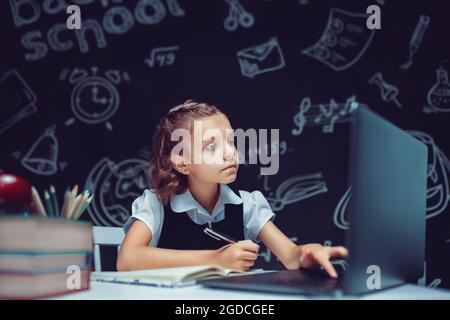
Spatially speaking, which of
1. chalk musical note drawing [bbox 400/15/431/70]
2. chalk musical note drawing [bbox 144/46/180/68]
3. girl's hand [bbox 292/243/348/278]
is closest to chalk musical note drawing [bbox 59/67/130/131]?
chalk musical note drawing [bbox 144/46/180/68]

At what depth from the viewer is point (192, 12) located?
2021mm

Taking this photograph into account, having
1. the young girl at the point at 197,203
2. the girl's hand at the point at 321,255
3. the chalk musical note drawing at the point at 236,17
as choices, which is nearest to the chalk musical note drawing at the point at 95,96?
the chalk musical note drawing at the point at 236,17

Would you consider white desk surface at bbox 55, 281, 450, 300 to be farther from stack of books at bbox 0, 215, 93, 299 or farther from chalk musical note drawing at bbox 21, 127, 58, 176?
chalk musical note drawing at bbox 21, 127, 58, 176

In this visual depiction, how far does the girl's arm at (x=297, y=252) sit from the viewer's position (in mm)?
715

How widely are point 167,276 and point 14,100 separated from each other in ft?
5.63

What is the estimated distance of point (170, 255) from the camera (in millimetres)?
959

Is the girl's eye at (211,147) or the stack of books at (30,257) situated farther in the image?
the girl's eye at (211,147)

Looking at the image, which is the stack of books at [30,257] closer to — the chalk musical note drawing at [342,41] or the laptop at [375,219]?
the laptop at [375,219]

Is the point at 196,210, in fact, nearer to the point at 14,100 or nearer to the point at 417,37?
the point at 417,37

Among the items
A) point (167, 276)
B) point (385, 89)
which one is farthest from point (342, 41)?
point (167, 276)

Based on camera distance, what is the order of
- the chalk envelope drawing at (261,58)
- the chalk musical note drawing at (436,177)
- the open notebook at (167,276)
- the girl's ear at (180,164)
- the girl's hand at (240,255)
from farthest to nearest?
the chalk envelope drawing at (261,58) → the chalk musical note drawing at (436,177) → the girl's ear at (180,164) → the girl's hand at (240,255) → the open notebook at (167,276)

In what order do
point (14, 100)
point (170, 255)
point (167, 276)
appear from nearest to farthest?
point (167, 276)
point (170, 255)
point (14, 100)

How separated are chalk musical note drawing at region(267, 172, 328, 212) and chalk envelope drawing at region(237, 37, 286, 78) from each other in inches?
17.5
